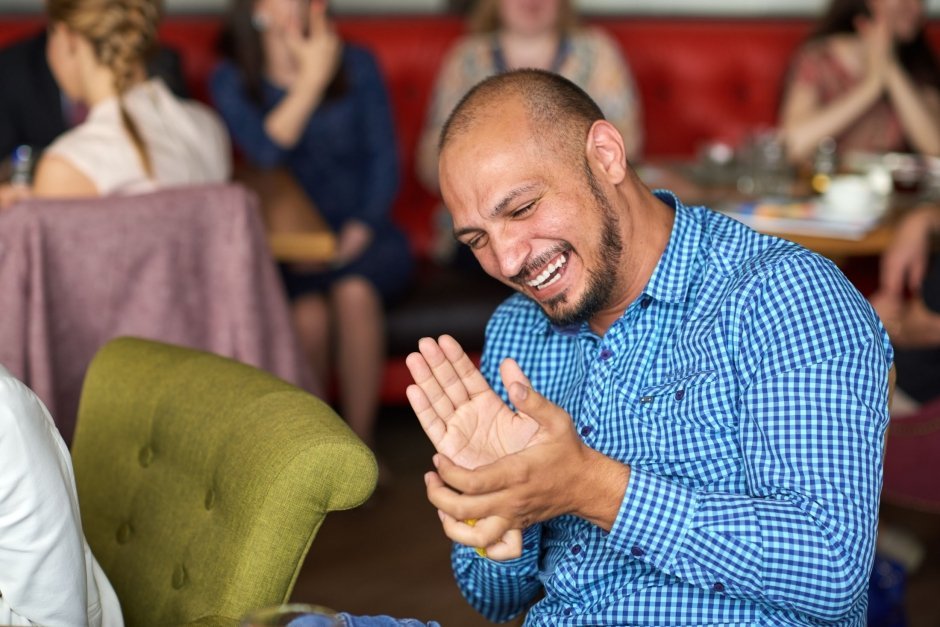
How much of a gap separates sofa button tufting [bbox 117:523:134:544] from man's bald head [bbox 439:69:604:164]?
0.64m

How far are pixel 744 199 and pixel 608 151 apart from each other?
5.23 feet

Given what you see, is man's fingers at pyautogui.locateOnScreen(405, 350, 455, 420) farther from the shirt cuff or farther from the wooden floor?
the wooden floor

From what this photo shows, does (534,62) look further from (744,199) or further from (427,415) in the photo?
(427,415)

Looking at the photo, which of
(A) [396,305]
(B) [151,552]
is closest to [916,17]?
(A) [396,305]

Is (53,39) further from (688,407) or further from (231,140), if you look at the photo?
(688,407)

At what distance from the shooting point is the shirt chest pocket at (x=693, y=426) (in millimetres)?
1383

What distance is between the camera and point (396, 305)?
3596 mm

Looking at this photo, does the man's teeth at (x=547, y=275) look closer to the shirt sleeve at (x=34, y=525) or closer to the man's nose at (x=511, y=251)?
the man's nose at (x=511, y=251)

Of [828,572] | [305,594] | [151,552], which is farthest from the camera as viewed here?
[305,594]

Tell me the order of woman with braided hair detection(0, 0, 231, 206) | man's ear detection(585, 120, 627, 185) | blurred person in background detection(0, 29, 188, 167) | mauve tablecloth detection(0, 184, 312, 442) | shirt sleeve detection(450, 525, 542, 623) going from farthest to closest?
1. blurred person in background detection(0, 29, 188, 167)
2. woman with braided hair detection(0, 0, 231, 206)
3. mauve tablecloth detection(0, 184, 312, 442)
4. shirt sleeve detection(450, 525, 542, 623)
5. man's ear detection(585, 120, 627, 185)

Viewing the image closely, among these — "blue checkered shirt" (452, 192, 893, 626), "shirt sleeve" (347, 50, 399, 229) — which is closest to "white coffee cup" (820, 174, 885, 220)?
"shirt sleeve" (347, 50, 399, 229)

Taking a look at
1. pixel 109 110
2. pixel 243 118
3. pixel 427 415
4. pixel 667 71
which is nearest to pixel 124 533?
pixel 427 415

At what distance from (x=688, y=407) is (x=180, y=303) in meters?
1.34

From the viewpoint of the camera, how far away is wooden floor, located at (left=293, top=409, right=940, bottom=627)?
2.75 meters
